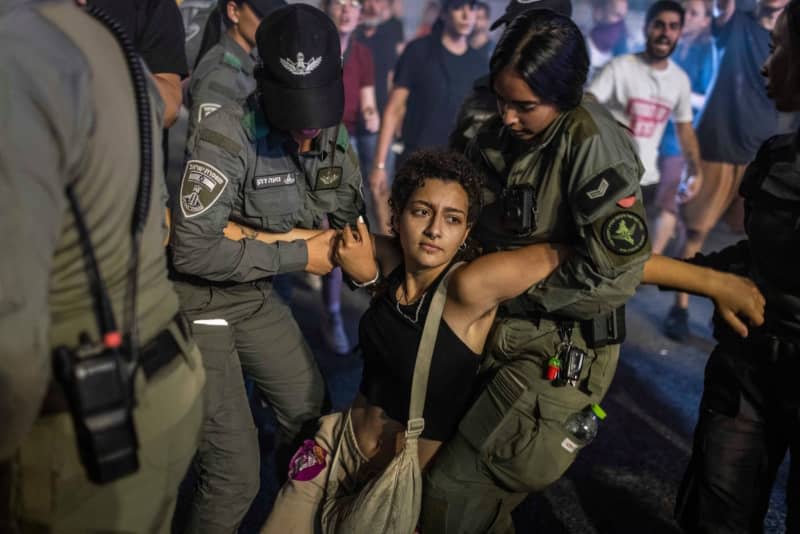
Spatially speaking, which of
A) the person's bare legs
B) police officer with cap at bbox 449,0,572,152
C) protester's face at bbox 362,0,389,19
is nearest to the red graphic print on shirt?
the person's bare legs

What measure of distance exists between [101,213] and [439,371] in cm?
117

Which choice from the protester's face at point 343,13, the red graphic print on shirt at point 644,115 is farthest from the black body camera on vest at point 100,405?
the protester's face at point 343,13

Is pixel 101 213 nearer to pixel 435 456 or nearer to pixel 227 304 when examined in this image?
pixel 227 304

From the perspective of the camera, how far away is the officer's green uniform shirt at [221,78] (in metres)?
2.68

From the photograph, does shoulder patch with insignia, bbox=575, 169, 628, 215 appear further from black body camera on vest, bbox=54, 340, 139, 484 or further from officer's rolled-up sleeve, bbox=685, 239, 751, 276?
black body camera on vest, bbox=54, 340, 139, 484

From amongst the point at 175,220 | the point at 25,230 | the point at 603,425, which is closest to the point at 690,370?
the point at 603,425

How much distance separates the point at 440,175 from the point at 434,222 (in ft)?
0.51

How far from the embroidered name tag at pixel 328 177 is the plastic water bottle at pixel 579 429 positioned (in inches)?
43.3

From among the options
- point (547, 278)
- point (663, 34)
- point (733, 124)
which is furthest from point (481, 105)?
point (733, 124)

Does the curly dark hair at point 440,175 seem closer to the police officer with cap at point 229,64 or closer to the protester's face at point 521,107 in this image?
the protester's face at point 521,107

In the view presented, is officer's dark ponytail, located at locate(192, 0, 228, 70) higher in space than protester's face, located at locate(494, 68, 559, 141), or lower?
higher

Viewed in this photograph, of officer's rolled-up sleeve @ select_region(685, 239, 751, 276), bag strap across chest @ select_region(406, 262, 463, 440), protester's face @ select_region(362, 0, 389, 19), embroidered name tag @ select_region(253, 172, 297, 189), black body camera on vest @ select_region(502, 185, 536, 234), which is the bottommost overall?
bag strap across chest @ select_region(406, 262, 463, 440)

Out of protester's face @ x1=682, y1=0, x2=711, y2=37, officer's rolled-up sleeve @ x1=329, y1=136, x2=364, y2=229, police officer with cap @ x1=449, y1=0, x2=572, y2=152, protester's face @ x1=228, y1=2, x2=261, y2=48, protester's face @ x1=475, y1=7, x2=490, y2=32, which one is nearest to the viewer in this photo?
officer's rolled-up sleeve @ x1=329, y1=136, x2=364, y2=229

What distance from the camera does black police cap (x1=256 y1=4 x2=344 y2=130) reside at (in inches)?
82.0
